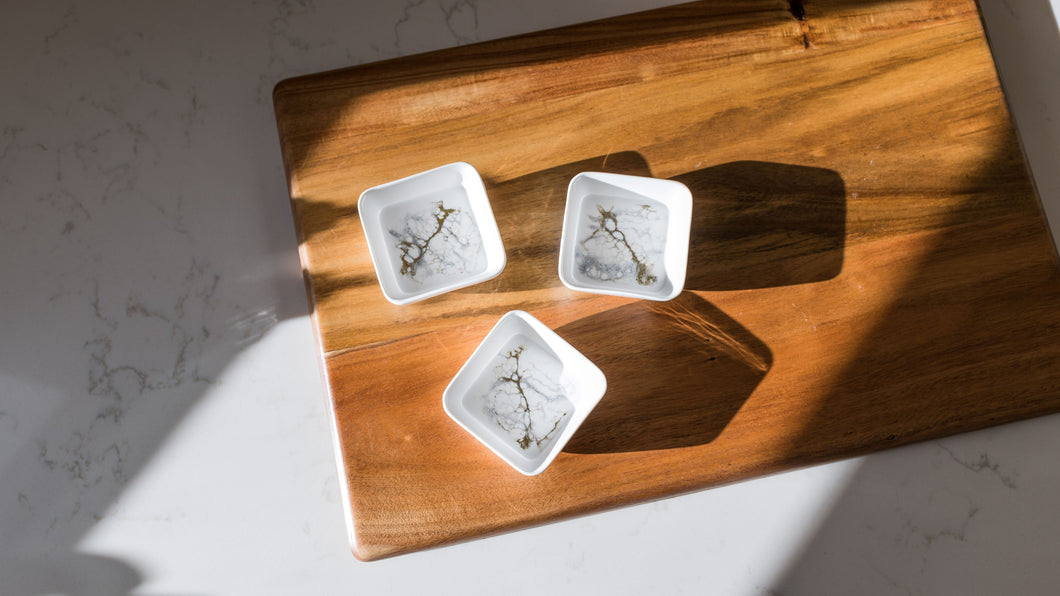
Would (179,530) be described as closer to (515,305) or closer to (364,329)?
(364,329)

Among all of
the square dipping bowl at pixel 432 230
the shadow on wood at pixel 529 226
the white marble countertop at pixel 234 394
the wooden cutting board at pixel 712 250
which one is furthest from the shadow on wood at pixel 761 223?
the white marble countertop at pixel 234 394

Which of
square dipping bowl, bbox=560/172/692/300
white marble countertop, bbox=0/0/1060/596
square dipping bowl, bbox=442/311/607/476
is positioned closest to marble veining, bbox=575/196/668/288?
square dipping bowl, bbox=560/172/692/300

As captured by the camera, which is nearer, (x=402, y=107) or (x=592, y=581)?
(x=402, y=107)

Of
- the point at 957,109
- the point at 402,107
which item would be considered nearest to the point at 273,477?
the point at 402,107

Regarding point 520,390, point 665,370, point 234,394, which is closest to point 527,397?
point 520,390

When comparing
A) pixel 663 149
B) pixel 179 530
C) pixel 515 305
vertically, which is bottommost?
pixel 179 530

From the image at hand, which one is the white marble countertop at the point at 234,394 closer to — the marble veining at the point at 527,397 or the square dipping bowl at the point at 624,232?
the marble veining at the point at 527,397
